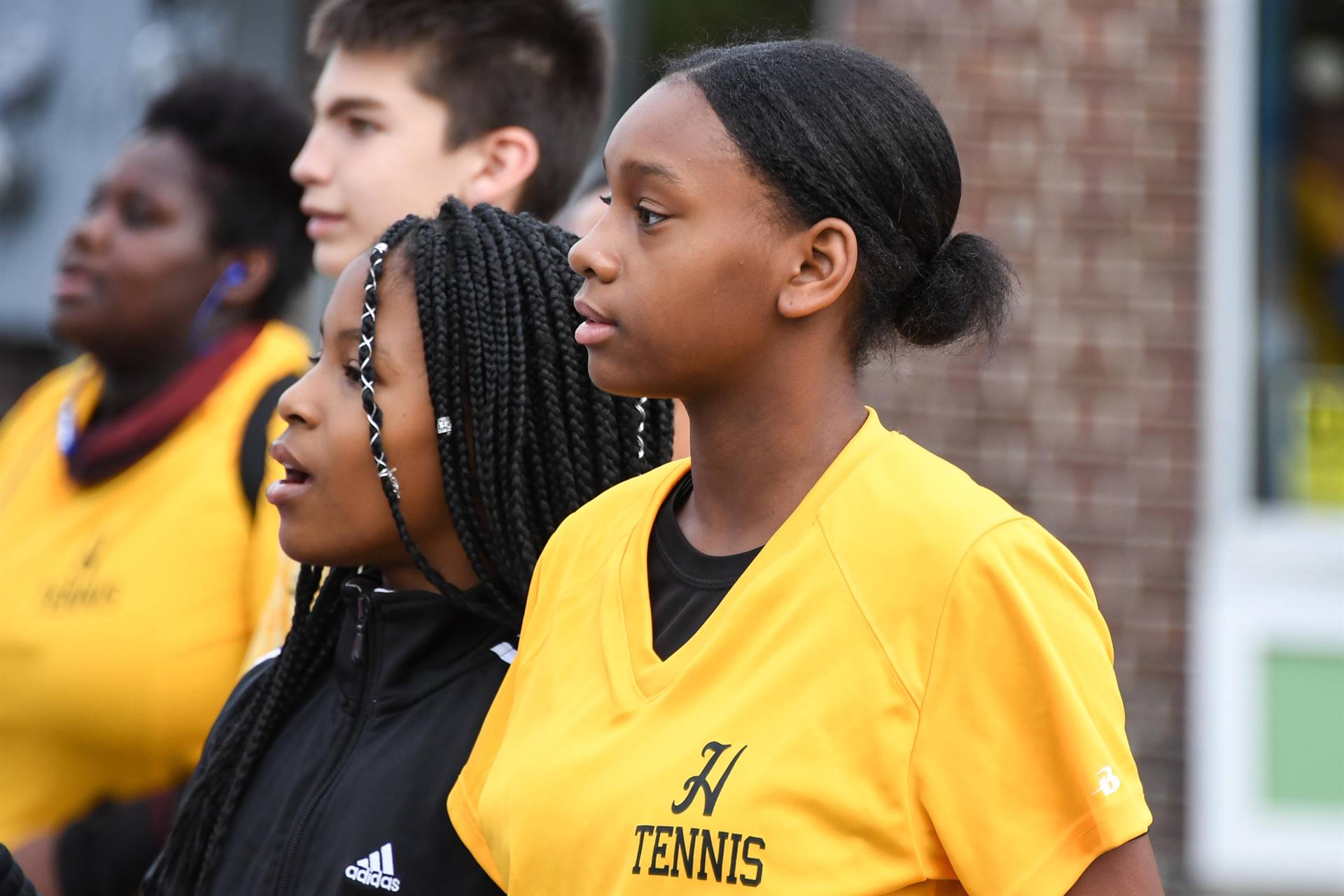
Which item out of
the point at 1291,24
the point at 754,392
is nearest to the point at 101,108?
the point at 1291,24

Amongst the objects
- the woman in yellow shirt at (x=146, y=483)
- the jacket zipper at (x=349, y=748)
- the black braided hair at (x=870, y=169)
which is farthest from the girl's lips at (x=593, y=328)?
the woman in yellow shirt at (x=146, y=483)

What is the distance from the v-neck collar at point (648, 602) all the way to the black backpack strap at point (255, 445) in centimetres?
132

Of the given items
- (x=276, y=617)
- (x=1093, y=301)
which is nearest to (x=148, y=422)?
(x=276, y=617)

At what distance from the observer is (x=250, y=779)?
2184 millimetres

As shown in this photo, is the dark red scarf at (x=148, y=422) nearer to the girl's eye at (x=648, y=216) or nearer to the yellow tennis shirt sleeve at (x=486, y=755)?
the yellow tennis shirt sleeve at (x=486, y=755)

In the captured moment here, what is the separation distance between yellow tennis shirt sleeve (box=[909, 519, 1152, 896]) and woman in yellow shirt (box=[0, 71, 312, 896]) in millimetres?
1654

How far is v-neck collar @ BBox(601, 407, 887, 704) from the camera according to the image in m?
1.65

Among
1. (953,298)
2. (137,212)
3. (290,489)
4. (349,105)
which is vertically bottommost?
(290,489)

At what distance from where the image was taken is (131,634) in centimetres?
286

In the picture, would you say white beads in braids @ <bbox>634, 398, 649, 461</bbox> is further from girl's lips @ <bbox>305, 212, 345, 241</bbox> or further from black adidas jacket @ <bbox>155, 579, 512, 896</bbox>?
girl's lips @ <bbox>305, 212, 345, 241</bbox>

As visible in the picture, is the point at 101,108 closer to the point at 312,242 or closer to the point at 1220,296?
the point at 312,242

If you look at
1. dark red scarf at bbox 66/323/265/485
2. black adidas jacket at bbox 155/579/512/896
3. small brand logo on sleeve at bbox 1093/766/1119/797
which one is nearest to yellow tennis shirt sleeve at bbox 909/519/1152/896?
small brand logo on sleeve at bbox 1093/766/1119/797

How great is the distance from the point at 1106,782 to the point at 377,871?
881mm

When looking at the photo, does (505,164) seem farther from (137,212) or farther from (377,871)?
(377,871)
